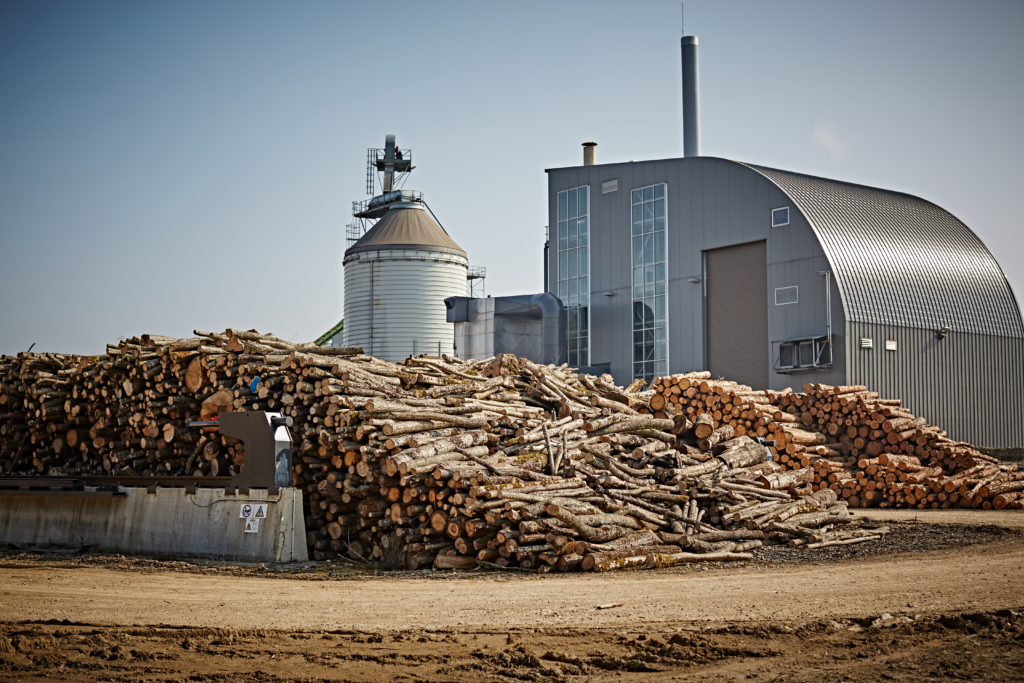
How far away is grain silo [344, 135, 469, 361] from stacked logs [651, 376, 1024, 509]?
17.8 metres

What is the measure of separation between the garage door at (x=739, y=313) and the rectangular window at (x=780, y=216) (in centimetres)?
94

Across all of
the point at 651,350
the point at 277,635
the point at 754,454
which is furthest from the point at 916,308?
the point at 277,635

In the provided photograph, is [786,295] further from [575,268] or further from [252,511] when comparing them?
[252,511]

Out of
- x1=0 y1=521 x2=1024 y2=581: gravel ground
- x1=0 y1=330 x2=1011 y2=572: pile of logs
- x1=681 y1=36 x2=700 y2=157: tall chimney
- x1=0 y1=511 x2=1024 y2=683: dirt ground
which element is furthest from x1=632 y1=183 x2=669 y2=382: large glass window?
x1=0 y1=511 x2=1024 y2=683: dirt ground

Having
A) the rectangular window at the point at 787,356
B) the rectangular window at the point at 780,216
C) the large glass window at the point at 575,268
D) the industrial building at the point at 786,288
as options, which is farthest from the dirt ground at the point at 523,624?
the large glass window at the point at 575,268

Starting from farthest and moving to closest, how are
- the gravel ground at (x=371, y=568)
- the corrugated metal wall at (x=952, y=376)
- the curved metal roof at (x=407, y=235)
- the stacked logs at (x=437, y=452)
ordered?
the curved metal roof at (x=407, y=235)
the corrugated metal wall at (x=952, y=376)
the stacked logs at (x=437, y=452)
the gravel ground at (x=371, y=568)

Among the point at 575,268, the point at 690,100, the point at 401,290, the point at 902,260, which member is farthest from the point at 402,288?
the point at 902,260

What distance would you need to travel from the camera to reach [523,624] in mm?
8047

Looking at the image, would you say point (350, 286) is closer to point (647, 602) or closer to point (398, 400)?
point (398, 400)

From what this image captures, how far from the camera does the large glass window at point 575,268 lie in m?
35.8

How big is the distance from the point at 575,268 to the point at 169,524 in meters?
24.8

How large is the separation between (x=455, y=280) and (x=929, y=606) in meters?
33.9

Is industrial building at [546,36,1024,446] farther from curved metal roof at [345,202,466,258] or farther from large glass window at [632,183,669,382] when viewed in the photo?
curved metal roof at [345,202,466,258]

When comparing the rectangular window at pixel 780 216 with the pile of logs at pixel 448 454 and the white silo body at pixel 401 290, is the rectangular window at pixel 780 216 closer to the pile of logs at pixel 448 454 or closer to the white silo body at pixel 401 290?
the pile of logs at pixel 448 454
